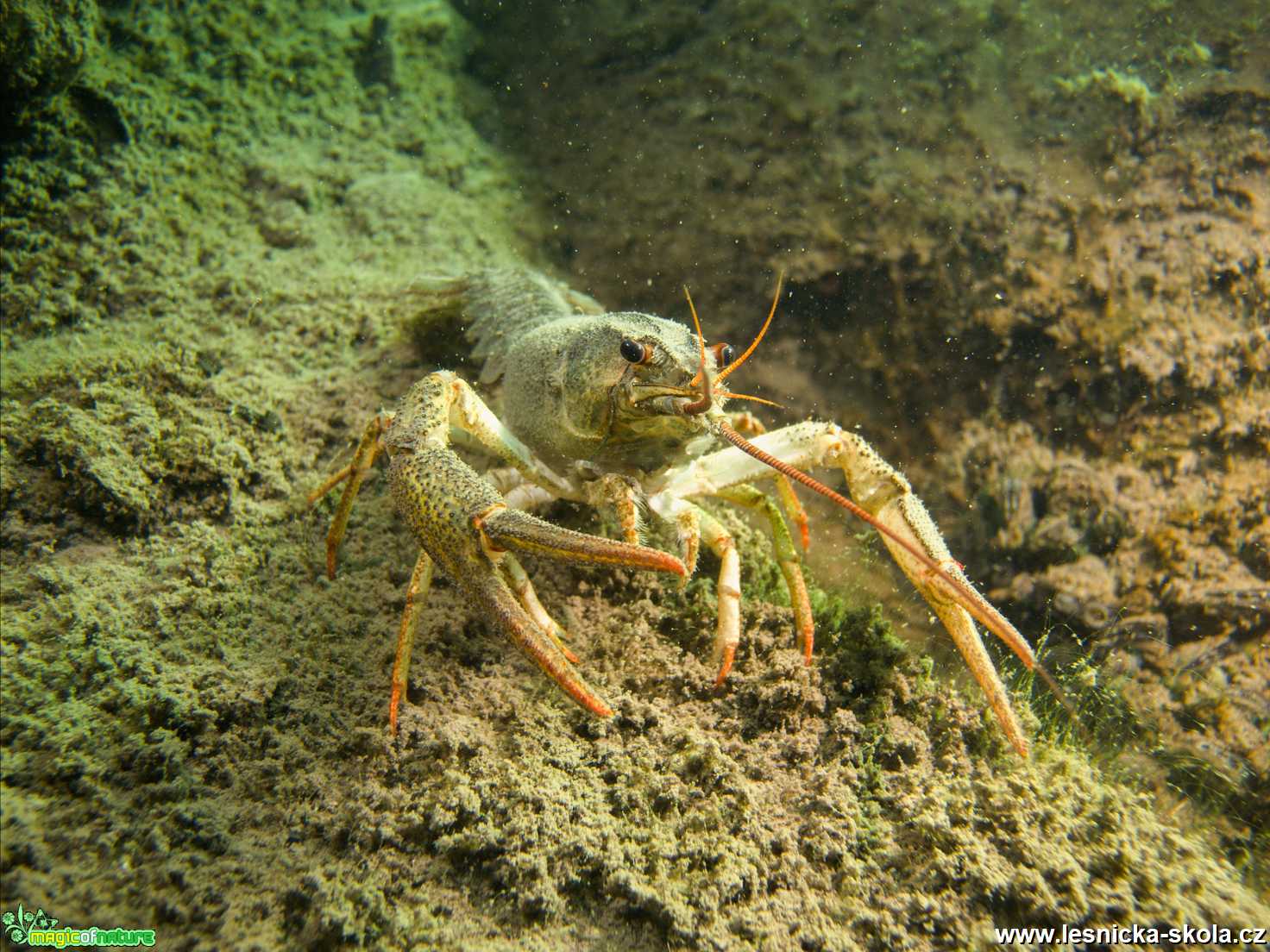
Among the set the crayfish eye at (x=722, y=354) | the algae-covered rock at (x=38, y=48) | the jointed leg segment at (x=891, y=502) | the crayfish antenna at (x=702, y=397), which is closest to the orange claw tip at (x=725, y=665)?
the jointed leg segment at (x=891, y=502)

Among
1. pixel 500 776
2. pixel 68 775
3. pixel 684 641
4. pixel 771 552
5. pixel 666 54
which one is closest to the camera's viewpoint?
pixel 68 775

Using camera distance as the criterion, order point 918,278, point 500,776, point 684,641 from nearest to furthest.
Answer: point 500,776
point 684,641
point 918,278

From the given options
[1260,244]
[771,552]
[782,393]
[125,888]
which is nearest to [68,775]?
[125,888]

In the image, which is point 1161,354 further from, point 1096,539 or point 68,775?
point 68,775

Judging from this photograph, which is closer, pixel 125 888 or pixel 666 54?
pixel 125 888

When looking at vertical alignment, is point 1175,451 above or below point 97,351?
above

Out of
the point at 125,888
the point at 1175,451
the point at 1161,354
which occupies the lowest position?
the point at 125,888

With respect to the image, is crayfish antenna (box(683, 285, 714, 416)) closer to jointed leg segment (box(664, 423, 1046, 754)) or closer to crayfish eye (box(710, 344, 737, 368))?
crayfish eye (box(710, 344, 737, 368))
